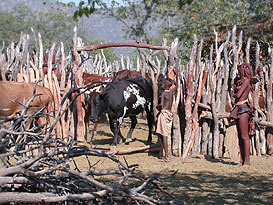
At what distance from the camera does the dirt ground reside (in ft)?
19.1

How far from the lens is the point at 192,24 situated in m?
19.8

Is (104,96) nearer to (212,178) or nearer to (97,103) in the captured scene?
(97,103)

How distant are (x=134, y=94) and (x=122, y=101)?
15.5 inches

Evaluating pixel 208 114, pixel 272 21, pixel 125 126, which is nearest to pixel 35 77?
pixel 208 114

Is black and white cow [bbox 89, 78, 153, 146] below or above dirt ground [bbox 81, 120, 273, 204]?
above

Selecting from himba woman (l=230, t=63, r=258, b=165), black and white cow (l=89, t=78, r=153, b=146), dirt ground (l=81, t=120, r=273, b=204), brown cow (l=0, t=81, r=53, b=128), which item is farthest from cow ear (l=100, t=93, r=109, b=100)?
himba woman (l=230, t=63, r=258, b=165)

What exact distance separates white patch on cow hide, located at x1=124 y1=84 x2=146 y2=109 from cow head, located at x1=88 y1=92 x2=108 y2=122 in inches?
24.5

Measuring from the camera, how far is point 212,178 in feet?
23.3

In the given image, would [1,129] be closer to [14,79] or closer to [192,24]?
[14,79]

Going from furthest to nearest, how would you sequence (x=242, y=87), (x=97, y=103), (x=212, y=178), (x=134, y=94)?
(x=134, y=94)
(x=97, y=103)
(x=242, y=87)
(x=212, y=178)

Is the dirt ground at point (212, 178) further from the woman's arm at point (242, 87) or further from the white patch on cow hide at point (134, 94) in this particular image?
the white patch on cow hide at point (134, 94)

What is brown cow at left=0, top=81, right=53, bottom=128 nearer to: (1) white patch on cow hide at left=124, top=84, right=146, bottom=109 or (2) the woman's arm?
(1) white patch on cow hide at left=124, top=84, right=146, bottom=109

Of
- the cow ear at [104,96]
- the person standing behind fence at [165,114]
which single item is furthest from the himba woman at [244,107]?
the cow ear at [104,96]

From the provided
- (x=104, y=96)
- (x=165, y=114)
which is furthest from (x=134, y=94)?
(x=165, y=114)
